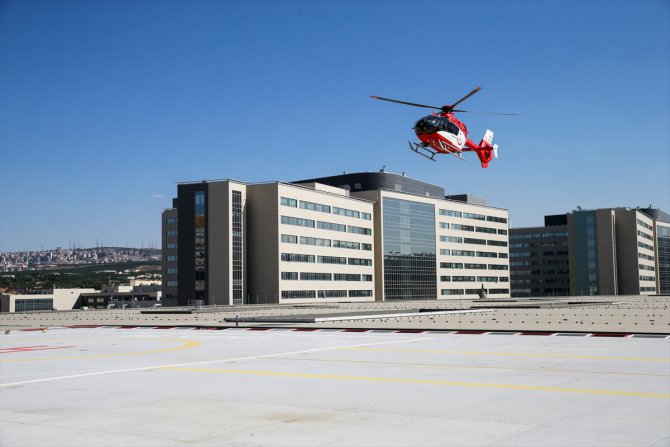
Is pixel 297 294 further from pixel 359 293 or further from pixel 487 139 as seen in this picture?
pixel 487 139

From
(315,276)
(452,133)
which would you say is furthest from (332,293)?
(452,133)

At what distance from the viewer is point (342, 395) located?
15602 millimetres

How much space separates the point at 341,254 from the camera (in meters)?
142

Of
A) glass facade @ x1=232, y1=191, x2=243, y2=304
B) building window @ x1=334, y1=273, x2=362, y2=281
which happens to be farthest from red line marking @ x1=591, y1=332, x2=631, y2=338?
building window @ x1=334, y1=273, x2=362, y2=281

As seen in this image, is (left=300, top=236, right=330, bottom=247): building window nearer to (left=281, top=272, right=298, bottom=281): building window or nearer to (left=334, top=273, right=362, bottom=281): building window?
(left=281, top=272, right=298, bottom=281): building window

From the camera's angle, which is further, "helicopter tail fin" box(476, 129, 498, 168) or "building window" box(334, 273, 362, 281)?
"building window" box(334, 273, 362, 281)

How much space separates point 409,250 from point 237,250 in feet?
183

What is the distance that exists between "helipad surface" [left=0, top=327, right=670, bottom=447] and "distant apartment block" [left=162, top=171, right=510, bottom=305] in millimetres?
93227

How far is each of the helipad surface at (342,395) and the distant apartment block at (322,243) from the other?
93.2 meters

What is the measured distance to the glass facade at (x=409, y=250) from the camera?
15962 cm

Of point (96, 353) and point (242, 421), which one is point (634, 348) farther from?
point (96, 353)

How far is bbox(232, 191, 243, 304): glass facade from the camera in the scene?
397 ft

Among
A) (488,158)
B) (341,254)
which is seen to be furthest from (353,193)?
(488,158)

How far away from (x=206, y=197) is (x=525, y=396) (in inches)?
4344
